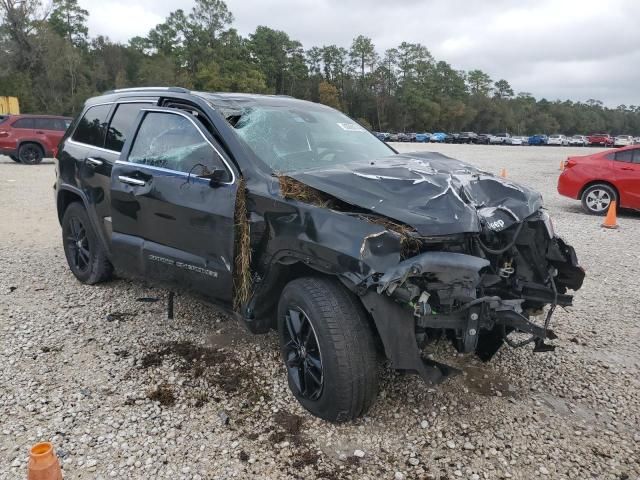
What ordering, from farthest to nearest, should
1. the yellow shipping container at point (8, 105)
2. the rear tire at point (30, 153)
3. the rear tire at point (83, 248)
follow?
the yellow shipping container at point (8, 105) < the rear tire at point (30, 153) < the rear tire at point (83, 248)

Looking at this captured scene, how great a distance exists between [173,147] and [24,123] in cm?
1671

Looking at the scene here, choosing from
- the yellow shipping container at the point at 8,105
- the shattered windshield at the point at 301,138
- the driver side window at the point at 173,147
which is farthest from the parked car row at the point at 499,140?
the driver side window at the point at 173,147

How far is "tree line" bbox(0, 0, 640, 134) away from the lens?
5309 cm

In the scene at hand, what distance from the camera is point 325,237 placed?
285 centimetres

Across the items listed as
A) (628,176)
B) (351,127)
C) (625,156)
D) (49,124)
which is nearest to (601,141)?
(625,156)

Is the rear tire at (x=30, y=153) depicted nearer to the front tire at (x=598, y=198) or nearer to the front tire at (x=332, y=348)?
the front tire at (x=598, y=198)

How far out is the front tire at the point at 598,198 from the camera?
10.2m

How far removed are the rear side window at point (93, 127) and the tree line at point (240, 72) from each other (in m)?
53.6

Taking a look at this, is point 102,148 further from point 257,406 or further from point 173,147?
point 257,406

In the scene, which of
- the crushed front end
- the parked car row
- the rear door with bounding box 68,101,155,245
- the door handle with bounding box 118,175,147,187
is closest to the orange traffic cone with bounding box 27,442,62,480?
the crushed front end

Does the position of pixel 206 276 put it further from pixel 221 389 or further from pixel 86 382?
pixel 86 382

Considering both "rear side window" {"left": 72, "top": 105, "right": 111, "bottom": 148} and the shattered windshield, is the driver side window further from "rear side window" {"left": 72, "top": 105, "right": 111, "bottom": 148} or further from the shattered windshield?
"rear side window" {"left": 72, "top": 105, "right": 111, "bottom": 148}

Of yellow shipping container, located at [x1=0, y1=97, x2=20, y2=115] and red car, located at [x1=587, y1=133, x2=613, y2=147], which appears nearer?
yellow shipping container, located at [x1=0, y1=97, x2=20, y2=115]

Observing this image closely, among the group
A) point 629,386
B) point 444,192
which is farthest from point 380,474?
point 629,386
